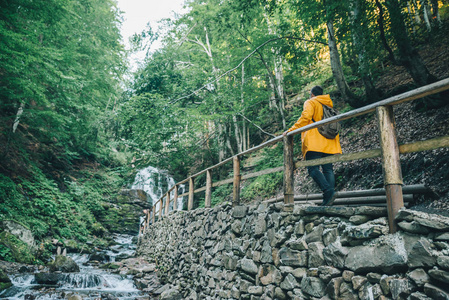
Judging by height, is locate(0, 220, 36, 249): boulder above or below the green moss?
above

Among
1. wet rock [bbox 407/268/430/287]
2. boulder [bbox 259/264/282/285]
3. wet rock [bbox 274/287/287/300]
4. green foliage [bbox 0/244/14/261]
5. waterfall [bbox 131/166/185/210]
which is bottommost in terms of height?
green foliage [bbox 0/244/14/261]

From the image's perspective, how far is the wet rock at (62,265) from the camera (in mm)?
8969

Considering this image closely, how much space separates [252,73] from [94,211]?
12330mm

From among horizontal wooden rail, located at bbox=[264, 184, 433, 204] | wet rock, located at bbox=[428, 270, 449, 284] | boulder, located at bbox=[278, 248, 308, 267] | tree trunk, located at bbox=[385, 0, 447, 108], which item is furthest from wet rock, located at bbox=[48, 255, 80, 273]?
tree trunk, located at bbox=[385, 0, 447, 108]

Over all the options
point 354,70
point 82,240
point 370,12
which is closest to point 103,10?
point 82,240

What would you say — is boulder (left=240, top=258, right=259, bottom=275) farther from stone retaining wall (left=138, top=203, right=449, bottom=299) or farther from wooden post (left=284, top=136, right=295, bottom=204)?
wooden post (left=284, top=136, right=295, bottom=204)

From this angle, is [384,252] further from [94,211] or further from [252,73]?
[94,211]

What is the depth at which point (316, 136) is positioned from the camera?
355cm

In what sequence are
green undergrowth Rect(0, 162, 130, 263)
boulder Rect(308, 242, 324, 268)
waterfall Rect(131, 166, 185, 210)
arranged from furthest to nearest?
waterfall Rect(131, 166, 185, 210), green undergrowth Rect(0, 162, 130, 263), boulder Rect(308, 242, 324, 268)

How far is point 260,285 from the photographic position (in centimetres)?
381

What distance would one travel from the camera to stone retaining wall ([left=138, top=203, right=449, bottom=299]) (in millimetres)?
1942

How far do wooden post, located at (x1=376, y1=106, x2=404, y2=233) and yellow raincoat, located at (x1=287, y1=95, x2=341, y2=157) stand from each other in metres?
1.04

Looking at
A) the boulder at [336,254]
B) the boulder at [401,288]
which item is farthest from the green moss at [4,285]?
the boulder at [401,288]

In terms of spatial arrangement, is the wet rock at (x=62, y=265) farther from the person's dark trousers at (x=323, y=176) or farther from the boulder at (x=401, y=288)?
the boulder at (x=401, y=288)
